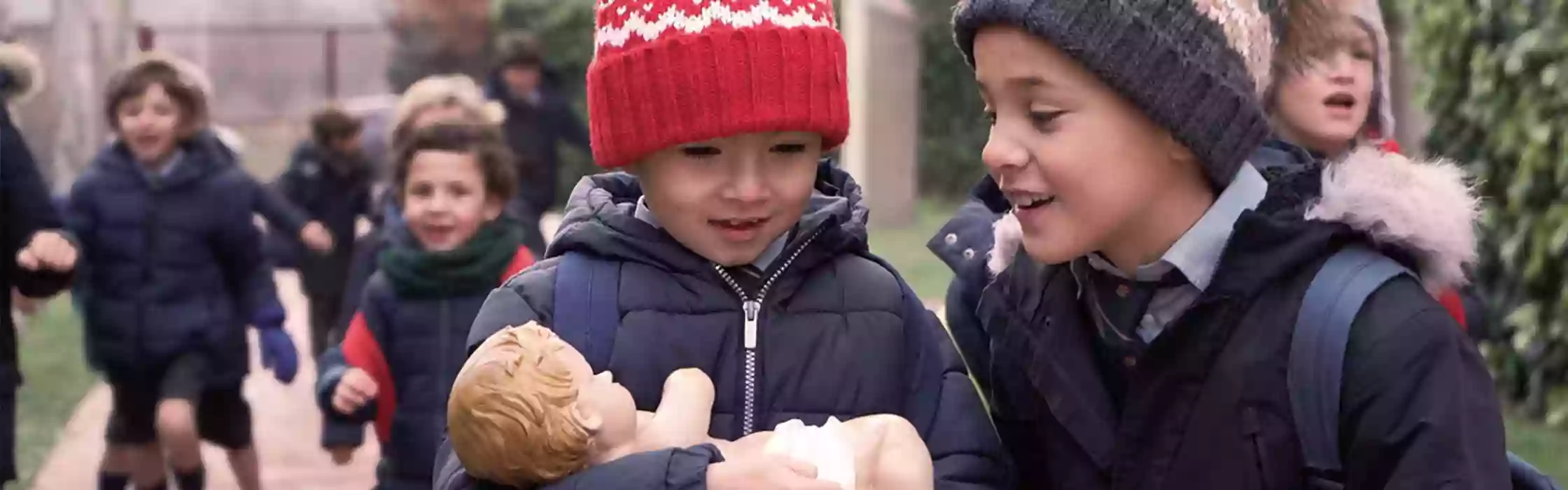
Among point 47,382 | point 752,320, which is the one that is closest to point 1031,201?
point 752,320

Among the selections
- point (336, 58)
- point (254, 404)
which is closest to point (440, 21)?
point (254, 404)

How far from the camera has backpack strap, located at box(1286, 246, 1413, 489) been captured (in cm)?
220

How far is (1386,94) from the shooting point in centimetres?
389

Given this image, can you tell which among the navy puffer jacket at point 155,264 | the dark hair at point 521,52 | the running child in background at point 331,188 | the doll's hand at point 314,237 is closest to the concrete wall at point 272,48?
the dark hair at point 521,52

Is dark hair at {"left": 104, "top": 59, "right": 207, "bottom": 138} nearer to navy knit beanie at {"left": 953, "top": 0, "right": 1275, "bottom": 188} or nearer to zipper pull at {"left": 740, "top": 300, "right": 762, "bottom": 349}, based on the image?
zipper pull at {"left": 740, "top": 300, "right": 762, "bottom": 349}

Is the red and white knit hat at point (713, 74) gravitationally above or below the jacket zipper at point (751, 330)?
above

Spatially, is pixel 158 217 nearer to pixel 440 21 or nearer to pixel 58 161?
pixel 440 21

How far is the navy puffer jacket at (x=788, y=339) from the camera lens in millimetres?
2529

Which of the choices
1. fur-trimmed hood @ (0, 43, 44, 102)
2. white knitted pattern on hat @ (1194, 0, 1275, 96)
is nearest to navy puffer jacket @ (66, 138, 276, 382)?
fur-trimmed hood @ (0, 43, 44, 102)

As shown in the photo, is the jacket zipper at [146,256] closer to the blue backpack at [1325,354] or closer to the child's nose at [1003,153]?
the child's nose at [1003,153]

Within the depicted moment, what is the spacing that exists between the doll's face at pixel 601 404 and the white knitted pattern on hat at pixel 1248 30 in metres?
0.92

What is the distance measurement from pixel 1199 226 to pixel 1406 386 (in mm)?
359

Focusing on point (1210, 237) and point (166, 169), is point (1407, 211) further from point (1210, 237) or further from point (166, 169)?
point (166, 169)

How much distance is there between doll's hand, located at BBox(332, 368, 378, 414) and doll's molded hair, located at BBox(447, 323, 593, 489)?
7.48 feet
